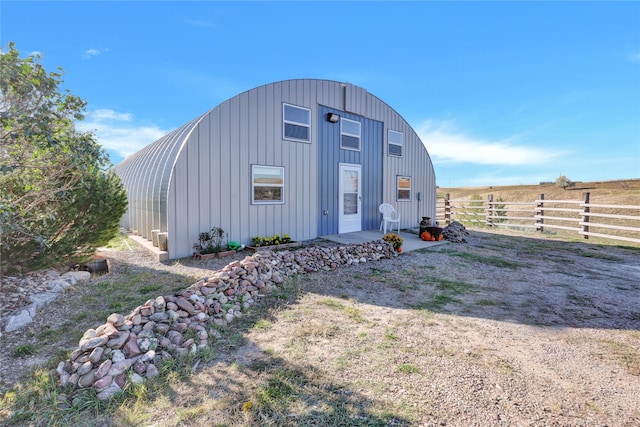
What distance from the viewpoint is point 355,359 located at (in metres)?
2.49

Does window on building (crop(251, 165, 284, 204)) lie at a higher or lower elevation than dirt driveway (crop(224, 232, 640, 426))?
higher

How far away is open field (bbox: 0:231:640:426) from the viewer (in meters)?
1.85

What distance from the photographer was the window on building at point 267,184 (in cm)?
729

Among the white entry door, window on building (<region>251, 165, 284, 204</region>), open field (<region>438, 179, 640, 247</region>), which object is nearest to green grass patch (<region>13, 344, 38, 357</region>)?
window on building (<region>251, 165, 284, 204</region>)

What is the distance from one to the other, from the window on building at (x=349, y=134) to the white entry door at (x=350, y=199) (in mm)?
611

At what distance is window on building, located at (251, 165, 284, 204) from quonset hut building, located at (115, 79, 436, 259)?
0.08 feet

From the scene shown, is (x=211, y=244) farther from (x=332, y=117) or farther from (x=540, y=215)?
(x=540, y=215)

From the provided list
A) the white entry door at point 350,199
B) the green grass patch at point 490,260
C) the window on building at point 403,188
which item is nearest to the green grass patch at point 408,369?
the green grass patch at point 490,260

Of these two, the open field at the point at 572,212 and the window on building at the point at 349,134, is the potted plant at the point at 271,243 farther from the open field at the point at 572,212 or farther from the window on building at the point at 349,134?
the open field at the point at 572,212

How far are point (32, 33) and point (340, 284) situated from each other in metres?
5.72

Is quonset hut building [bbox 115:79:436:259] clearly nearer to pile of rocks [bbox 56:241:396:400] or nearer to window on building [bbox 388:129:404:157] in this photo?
window on building [bbox 388:129:404:157]

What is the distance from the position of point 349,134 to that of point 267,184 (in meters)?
3.42

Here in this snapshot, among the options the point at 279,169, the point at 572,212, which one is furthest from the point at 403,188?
the point at 572,212

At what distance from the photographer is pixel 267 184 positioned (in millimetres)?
7523
